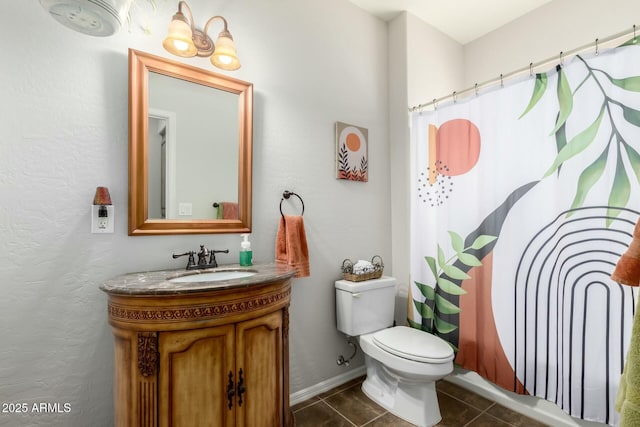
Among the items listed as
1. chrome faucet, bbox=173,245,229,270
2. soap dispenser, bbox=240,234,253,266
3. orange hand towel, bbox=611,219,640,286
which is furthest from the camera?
soap dispenser, bbox=240,234,253,266

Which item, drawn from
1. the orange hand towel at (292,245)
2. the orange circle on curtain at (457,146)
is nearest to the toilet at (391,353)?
the orange hand towel at (292,245)

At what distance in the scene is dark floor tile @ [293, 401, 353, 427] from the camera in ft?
5.64

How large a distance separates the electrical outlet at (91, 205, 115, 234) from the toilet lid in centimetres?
153

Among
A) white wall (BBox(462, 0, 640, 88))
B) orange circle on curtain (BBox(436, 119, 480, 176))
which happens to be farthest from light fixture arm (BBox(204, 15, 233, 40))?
white wall (BBox(462, 0, 640, 88))

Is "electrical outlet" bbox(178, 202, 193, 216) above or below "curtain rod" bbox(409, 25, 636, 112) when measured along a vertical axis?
below

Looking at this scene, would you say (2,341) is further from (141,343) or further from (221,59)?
(221,59)

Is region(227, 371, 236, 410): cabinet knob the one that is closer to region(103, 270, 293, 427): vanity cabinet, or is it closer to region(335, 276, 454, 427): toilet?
region(103, 270, 293, 427): vanity cabinet

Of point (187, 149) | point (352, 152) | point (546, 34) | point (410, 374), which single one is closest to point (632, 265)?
point (410, 374)

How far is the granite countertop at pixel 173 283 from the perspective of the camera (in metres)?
1.10

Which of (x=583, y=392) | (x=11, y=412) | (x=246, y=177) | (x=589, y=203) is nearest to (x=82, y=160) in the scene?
(x=246, y=177)

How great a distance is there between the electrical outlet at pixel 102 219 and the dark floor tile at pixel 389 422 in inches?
66.0

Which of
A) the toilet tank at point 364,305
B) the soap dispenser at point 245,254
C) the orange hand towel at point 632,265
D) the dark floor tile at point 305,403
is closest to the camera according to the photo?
the orange hand towel at point 632,265

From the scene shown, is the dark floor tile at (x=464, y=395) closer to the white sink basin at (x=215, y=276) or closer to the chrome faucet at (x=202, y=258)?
the white sink basin at (x=215, y=276)

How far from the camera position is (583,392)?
1479 millimetres
